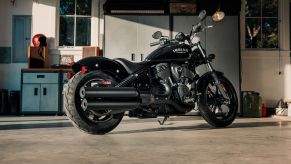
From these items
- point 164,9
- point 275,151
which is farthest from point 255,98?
point 275,151

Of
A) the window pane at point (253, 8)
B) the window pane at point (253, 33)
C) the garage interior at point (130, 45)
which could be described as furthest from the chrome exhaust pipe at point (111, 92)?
the window pane at point (253, 8)

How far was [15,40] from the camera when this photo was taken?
782 cm

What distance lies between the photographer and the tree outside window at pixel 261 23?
7781mm

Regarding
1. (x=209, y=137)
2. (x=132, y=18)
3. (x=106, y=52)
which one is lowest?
(x=209, y=137)

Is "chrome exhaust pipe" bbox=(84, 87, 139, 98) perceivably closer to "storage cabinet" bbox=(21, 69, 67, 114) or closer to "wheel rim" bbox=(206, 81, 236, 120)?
"wheel rim" bbox=(206, 81, 236, 120)

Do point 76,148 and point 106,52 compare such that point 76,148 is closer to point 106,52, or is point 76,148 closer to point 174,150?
point 174,150

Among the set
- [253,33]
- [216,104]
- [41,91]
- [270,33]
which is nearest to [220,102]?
[216,104]

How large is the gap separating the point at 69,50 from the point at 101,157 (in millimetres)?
5884

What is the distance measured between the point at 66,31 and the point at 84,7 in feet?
2.29

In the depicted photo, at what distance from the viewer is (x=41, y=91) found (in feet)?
22.6

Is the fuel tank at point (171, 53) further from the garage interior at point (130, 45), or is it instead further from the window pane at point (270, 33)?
the window pane at point (270, 33)

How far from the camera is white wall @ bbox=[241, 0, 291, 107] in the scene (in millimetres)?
7539

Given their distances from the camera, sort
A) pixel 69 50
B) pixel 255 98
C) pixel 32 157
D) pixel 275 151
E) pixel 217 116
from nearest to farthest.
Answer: pixel 32 157 → pixel 275 151 → pixel 217 116 → pixel 255 98 → pixel 69 50

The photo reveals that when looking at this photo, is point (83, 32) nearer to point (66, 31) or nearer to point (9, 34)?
point (66, 31)
